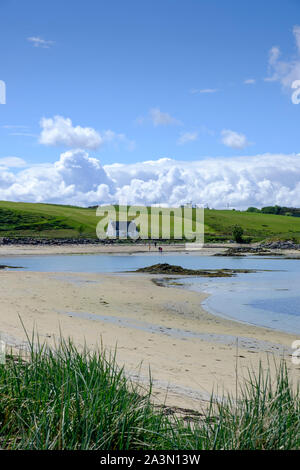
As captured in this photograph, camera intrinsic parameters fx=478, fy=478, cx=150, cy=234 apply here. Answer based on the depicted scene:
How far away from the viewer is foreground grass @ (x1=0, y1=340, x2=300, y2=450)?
13.4 feet

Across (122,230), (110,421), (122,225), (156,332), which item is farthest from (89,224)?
(110,421)

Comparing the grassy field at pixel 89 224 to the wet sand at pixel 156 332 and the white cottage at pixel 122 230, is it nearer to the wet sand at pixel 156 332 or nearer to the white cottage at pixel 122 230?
the white cottage at pixel 122 230

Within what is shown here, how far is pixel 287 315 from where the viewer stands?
67.3ft

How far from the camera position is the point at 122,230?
12056cm

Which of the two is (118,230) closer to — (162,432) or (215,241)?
(215,241)

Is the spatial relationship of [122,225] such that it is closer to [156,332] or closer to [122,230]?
[122,230]

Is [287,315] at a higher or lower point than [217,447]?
lower

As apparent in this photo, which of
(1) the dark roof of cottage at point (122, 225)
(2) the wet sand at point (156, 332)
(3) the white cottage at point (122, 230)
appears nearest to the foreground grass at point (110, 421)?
(2) the wet sand at point (156, 332)

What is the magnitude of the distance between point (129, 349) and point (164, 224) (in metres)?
122

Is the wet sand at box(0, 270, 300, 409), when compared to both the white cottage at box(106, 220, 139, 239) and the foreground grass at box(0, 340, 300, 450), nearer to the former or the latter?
the foreground grass at box(0, 340, 300, 450)

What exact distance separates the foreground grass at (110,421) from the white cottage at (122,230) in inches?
4453

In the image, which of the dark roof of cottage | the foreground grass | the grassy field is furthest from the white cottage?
the foreground grass

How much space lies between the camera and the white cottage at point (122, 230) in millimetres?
119500
